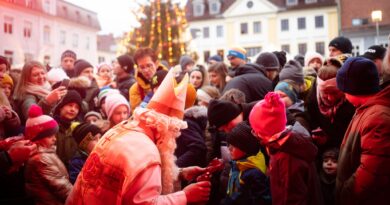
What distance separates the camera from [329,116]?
12.3 feet

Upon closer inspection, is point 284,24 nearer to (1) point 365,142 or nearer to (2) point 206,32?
(2) point 206,32

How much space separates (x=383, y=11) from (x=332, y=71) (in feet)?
8.19

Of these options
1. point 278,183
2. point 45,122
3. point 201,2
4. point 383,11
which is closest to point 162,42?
point 383,11

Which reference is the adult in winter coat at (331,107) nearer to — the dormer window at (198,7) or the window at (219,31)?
the window at (219,31)

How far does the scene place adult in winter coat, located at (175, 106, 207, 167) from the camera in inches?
164

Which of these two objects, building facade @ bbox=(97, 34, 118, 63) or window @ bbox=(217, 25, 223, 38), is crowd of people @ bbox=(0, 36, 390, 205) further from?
window @ bbox=(217, 25, 223, 38)

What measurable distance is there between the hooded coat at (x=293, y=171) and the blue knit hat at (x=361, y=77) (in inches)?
21.2

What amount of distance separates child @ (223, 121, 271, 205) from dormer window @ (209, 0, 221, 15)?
47810 millimetres

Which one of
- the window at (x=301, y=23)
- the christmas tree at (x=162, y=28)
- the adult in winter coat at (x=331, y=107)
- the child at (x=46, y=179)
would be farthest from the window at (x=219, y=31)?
the child at (x=46, y=179)

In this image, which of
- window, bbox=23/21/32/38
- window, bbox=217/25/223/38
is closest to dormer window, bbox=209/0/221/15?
window, bbox=217/25/223/38

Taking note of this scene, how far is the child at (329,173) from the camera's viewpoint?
12.1 feet

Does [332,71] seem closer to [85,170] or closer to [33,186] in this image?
[85,170]

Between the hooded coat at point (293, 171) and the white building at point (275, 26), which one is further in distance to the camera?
the white building at point (275, 26)

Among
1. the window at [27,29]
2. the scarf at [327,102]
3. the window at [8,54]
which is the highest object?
the window at [27,29]
